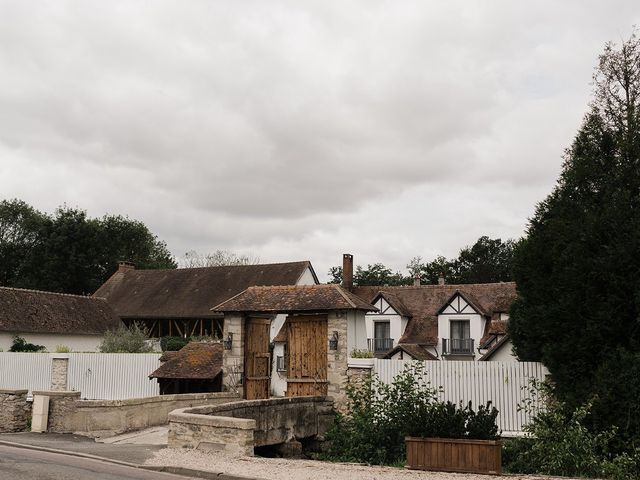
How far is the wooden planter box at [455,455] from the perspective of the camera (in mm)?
10438

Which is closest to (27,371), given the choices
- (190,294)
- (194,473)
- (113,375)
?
(113,375)

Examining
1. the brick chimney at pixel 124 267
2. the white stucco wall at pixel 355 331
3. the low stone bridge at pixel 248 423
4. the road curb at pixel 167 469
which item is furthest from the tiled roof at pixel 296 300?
the brick chimney at pixel 124 267

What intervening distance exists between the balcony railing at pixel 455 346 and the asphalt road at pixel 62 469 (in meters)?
25.8

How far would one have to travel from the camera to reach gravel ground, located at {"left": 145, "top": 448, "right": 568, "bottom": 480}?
9.62m

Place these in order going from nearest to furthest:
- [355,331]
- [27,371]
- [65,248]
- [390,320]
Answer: [355,331]
[27,371]
[390,320]
[65,248]

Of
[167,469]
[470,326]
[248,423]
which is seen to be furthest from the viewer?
[470,326]

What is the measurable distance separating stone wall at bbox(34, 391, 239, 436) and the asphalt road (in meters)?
2.70

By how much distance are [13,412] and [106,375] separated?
487cm

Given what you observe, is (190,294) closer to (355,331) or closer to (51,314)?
(51,314)

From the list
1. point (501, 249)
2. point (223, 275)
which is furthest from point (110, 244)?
point (501, 249)

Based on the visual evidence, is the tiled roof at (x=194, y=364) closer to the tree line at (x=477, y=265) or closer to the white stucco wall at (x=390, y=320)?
the white stucco wall at (x=390, y=320)

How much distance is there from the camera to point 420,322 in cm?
3666

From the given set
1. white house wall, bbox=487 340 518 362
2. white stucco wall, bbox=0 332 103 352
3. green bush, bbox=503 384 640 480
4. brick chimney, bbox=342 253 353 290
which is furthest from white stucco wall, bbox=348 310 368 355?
brick chimney, bbox=342 253 353 290

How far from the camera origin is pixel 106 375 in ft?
68.0
